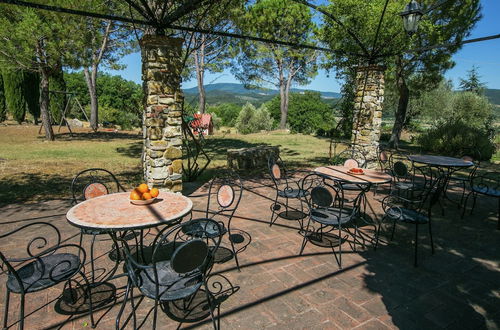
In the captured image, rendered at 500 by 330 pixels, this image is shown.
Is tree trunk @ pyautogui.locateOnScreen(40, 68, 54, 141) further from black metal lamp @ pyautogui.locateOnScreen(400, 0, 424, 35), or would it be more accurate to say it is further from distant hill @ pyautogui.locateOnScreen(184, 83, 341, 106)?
black metal lamp @ pyautogui.locateOnScreen(400, 0, 424, 35)

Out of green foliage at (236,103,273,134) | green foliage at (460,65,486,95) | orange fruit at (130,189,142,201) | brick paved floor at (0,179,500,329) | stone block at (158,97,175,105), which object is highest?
green foliage at (460,65,486,95)

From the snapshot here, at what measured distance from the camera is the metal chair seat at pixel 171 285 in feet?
6.52

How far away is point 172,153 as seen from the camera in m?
4.86

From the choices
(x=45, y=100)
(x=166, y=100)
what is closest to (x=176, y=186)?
(x=166, y=100)

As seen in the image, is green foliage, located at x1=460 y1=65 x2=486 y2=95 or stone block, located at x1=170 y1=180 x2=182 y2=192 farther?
green foliage, located at x1=460 y1=65 x2=486 y2=95

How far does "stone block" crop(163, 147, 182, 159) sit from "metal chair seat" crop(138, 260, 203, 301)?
2786mm

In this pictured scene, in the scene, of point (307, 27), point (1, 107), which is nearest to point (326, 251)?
point (307, 27)

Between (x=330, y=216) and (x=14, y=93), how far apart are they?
22.9m

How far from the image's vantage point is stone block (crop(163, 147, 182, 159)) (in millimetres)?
4820

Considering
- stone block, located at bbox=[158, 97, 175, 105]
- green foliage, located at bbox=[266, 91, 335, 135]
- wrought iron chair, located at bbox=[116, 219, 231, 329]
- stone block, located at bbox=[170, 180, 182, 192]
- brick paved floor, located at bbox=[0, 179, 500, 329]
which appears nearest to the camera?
wrought iron chair, located at bbox=[116, 219, 231, 329]

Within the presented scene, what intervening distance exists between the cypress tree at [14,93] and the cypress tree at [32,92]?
0.63m

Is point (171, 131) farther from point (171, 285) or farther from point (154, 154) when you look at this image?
point (171, 285)

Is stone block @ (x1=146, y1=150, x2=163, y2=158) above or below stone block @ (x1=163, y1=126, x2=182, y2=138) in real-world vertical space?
below

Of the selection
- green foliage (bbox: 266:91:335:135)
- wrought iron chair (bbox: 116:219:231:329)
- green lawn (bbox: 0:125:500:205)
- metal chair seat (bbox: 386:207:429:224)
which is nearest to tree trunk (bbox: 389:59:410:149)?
green lawn (bbox: 0:125:500:205)
